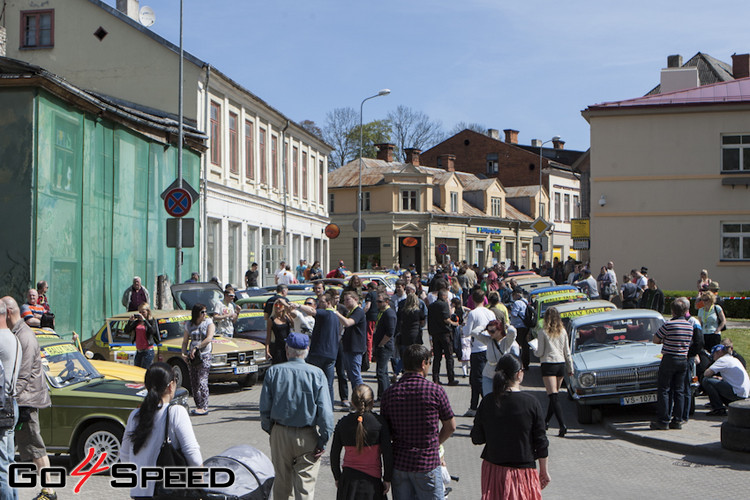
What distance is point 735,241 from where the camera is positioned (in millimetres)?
30781

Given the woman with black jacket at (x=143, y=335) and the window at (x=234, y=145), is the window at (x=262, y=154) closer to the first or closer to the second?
the window at (x=234, y=145)

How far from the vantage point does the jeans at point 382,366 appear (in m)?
13.2

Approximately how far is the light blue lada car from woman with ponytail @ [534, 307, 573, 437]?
35.9 inches

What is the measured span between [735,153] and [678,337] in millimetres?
21780

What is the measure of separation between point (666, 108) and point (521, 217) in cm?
4188

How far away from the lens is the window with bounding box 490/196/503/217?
69575 millimetres

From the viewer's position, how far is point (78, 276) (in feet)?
68.7

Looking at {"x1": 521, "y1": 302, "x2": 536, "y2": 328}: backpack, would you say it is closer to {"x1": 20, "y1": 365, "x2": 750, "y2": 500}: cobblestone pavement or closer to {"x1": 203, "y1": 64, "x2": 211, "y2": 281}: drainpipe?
{"x1": 20, "y1": 365, "x2": 750, "y2": 500}: cobblestone pavement

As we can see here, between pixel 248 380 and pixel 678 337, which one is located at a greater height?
pixel 678 337

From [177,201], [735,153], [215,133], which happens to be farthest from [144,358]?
[735,153]

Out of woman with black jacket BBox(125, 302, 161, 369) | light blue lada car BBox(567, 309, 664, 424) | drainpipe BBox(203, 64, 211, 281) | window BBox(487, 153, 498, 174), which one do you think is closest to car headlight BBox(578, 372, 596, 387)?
light blue lada car BBox(567, 309, 664, 424)

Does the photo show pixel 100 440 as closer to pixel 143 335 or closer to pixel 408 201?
pixel 143 335

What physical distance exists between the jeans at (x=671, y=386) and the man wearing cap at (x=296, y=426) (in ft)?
20.6

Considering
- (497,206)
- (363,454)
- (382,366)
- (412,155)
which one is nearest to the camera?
(363,454)
